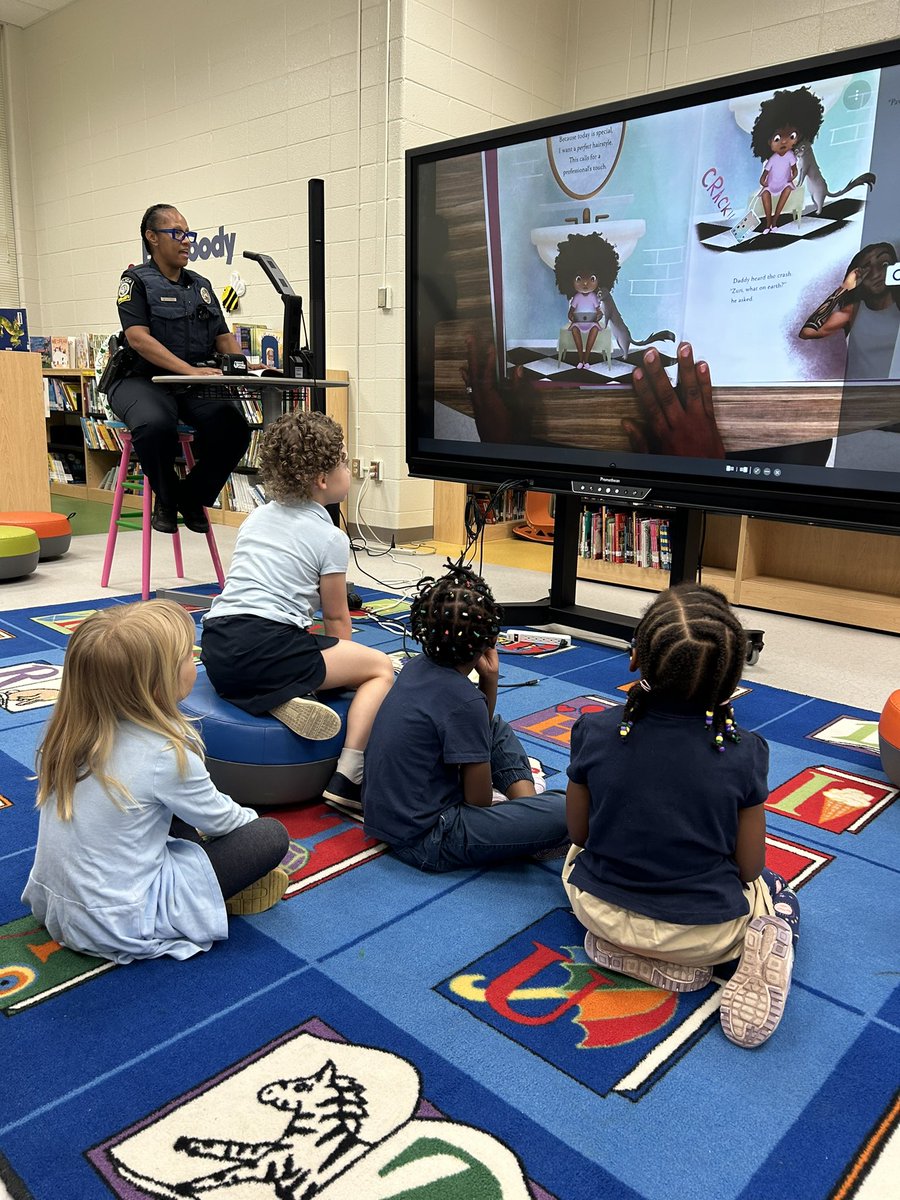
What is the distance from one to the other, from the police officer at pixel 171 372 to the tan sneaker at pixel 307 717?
6.26 feet

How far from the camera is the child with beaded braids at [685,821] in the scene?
1256mm

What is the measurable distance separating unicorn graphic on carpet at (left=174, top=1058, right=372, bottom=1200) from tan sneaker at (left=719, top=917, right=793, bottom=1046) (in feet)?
1.74

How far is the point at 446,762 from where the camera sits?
159cm

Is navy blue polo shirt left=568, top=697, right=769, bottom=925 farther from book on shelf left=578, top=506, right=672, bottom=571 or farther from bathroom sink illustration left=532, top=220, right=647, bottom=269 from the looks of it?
book on shelf left=578, top=506, right=672, bottom=571

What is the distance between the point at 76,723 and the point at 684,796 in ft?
2.96

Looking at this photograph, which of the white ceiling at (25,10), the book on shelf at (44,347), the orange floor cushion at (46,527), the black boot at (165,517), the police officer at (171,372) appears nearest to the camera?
the police officer at (171,372)

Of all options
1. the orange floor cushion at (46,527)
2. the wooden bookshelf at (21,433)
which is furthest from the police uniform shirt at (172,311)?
the wooden bookshelf at (21,433)

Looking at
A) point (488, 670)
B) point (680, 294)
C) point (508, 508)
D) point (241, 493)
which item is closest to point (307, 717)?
point (488, 670)

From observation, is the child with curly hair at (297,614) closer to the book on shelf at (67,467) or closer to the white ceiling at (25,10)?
the book on shelf at (67,467)

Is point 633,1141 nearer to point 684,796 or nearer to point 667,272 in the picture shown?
point 684,796

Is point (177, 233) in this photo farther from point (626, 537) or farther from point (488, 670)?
point (488, 670)

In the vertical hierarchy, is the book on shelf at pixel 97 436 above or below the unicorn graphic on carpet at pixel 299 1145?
above

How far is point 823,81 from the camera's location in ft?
7.82

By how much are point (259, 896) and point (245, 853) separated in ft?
0.37
